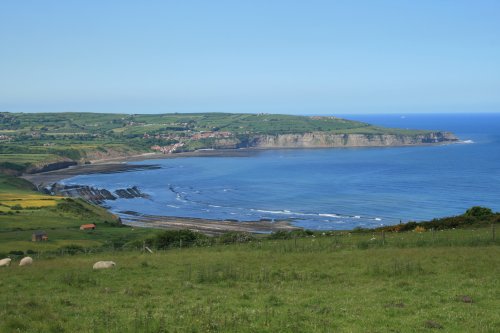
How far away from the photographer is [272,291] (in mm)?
22031

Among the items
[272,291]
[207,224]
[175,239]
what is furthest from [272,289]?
[207,224]

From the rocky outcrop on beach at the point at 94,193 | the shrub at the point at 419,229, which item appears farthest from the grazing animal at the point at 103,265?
the rocky outcrop on beach at the point at 94,193

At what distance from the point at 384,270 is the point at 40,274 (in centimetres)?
1700

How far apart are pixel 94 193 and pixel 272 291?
134494mm

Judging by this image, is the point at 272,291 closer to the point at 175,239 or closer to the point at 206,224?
the point at 175,239

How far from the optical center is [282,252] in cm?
3581

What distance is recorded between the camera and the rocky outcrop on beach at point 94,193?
474ft

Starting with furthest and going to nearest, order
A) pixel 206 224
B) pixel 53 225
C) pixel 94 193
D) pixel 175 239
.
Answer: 1. pixel 94 193
2. pixel 206 224
3. pixel 53 225
4. pixel 175 239

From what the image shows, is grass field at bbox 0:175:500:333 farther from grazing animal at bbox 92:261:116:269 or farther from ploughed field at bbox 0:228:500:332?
grazing animal at bbox 92:261:116:269

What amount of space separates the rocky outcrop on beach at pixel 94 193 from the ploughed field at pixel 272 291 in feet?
366

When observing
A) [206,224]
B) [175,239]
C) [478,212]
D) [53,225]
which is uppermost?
[478,212]

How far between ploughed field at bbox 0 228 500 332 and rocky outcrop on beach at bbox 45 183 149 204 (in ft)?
366

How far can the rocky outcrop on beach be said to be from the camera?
144375mm

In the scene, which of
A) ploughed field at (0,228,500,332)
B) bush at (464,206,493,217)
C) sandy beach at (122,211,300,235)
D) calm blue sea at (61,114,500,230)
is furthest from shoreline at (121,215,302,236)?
ploughed field at (0,228,500,332)
